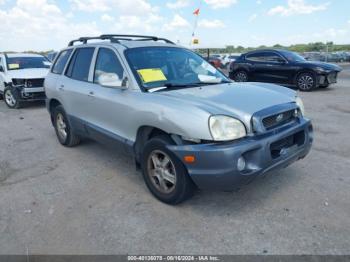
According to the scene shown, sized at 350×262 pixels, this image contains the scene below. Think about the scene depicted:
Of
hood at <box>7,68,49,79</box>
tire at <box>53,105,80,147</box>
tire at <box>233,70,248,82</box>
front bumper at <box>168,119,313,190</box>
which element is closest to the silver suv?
front bumper at <box>168,119,313,190</box>

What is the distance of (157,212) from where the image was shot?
3.34 metres

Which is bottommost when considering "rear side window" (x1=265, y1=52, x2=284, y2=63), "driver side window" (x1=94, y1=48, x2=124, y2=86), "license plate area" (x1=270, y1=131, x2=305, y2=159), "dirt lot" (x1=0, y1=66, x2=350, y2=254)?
"dirt lot" (x1=0, y1=66, x2=350, y2=254)

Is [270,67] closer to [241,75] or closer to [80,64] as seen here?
[241,75]

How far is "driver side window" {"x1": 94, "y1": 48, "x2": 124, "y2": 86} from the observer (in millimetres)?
3760

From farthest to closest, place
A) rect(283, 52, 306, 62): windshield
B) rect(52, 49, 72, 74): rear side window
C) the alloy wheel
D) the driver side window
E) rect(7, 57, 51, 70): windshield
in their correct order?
rect(283, 52, 306, 62): windshield < rect(7, 57, 51, 70): windshield < rect(52, 49, 72, 74): rear side window < the driver side window < the alloy wheel

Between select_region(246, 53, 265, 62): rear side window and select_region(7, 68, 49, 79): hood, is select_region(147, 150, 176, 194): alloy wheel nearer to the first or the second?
select_region(7, 68, 49, 79): hood

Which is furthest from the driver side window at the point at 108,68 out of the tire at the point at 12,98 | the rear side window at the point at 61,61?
the tire at the point at 12,98

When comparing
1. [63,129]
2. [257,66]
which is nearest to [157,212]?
[63,129]

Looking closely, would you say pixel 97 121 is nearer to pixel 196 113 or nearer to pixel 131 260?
pixel 196 113

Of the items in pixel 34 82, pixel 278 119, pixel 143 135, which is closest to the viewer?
pixel 278 119

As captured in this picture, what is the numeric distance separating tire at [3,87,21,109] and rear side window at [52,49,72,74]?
16.1 feet

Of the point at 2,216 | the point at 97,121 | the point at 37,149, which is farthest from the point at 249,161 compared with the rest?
the point at 37,149

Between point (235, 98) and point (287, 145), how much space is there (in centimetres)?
77

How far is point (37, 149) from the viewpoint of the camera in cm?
566
